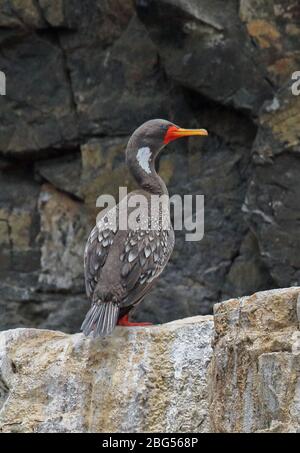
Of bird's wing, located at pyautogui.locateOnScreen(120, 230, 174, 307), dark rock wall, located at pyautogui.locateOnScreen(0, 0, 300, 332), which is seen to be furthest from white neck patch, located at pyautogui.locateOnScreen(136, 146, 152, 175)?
dark rock wall, located at pyautogui.locateOnScreen(0, 0, 300, 332)

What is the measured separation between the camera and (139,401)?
827 centimetres

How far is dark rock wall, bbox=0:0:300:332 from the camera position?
42.5 ft

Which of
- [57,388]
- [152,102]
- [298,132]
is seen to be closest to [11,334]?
[57,388]

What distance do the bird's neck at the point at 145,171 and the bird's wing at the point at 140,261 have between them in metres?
0.59

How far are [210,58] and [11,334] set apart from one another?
523cm

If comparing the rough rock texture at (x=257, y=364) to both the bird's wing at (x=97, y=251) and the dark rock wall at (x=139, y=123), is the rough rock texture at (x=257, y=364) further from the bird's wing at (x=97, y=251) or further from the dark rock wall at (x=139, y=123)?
the dark rock wall at (x=139, y=123)

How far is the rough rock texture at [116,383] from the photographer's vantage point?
823 cm

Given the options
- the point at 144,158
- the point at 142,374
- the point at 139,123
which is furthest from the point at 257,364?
the point at 139,123

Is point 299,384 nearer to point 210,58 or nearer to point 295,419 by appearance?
point 295,419

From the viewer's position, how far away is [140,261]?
29.8 ft

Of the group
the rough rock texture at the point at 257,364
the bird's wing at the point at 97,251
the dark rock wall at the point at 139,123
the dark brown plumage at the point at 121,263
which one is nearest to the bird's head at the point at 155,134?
the dark brown plumage at the point at 121,263

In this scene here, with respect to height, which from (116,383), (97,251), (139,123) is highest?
(139,123)

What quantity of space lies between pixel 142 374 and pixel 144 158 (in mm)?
2192

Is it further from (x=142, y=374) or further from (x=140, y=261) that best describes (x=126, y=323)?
(x=142, y=374)
